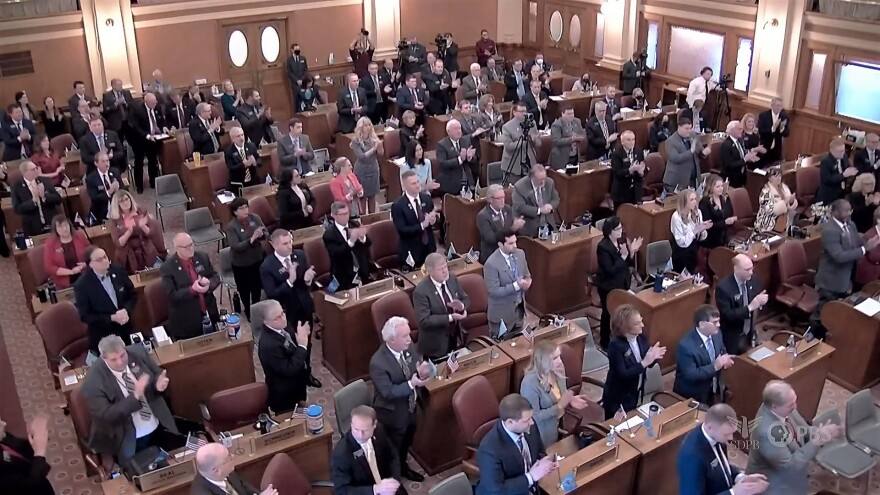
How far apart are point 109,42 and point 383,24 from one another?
593cm

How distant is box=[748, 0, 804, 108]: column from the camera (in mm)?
13477

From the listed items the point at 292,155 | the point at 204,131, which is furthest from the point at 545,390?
the point at 204,131

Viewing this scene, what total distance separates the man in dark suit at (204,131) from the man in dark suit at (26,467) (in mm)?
7046

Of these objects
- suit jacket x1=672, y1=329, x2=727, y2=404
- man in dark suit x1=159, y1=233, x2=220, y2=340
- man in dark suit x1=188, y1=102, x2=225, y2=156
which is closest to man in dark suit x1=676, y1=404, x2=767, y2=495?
suit jacket x1=672, y1=329, x2=727, y2=404

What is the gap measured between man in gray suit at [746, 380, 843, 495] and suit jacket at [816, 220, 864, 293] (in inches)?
123

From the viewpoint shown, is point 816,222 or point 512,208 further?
point 816,222

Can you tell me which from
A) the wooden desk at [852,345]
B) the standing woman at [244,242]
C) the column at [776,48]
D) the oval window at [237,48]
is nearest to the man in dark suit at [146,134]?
the oval window at [237,48]

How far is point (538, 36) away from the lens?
773 inches

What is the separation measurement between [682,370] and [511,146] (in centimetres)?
534

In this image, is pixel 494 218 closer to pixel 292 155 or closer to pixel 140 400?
pixel 292 155

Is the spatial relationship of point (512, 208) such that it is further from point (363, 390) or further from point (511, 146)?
point (363, 390)

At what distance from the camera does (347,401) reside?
6.05 m

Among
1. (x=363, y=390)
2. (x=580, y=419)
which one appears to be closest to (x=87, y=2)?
(x=363, y=390)

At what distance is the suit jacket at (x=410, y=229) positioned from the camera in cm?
851
